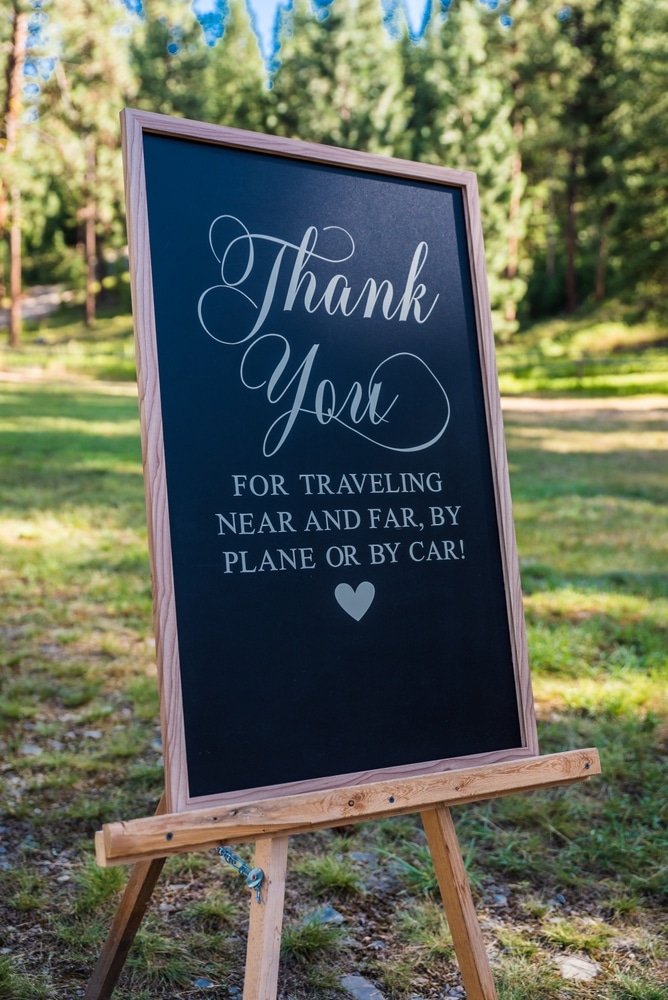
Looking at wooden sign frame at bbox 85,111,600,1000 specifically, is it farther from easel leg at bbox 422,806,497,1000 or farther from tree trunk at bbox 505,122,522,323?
tree trunk at bbox 505,122,522,323

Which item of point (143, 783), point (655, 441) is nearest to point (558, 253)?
point (655, 441)

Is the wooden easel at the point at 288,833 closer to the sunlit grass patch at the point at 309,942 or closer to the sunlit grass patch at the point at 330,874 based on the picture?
the sunlit grass patch at the point at 309,942

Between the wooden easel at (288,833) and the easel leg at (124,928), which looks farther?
the easel leg at (124,928)

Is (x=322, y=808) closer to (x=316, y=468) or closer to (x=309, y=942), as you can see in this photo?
(x=316, y=468)

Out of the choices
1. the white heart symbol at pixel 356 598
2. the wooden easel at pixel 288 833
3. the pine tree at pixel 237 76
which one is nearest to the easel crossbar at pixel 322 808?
the wooden easel at pixel 288 833

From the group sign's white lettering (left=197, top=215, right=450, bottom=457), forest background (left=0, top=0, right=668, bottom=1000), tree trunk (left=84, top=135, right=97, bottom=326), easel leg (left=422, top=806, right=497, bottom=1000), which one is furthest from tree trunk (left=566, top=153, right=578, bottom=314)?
easel leg (left=422, top=806, right=497, bottom=1000)

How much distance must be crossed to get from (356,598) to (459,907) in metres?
0.61

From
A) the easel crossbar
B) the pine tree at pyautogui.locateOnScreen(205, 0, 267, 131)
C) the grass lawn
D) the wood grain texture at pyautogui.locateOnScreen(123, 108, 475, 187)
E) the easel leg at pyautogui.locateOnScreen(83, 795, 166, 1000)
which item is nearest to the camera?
the easel crossbar

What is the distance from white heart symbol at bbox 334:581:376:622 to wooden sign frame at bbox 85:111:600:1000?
0.30 m

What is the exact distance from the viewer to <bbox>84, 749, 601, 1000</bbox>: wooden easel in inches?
55.1

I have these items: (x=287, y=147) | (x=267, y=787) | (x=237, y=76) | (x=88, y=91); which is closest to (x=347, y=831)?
(x=267, y=787)

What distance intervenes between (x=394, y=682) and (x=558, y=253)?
35819mm

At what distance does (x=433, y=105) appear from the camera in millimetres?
27219

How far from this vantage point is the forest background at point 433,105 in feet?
61.0
